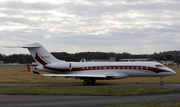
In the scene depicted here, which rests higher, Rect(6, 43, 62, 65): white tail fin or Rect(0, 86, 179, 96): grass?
Rect(6, 43, 62, 65): white tail fin

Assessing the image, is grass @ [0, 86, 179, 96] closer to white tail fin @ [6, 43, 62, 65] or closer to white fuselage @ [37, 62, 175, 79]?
white fuselage @ [37, 62, 175, 79]

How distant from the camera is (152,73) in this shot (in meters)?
31.0

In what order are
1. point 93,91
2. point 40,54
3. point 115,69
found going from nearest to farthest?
point 93,91 → point 115,69 → point 40,54

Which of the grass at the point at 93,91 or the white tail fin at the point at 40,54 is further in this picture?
the white tail fin at the point at 40,54

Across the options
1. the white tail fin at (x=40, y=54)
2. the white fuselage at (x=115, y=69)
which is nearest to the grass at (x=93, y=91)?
the white fuselage at (x=115, y=69)

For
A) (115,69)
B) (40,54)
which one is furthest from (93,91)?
(40,54)

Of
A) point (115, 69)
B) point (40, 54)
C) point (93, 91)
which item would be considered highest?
point (40, 54)

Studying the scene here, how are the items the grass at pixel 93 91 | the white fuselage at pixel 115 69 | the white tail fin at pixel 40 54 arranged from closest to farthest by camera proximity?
1. the grass at pixel 93 91
2. the white fuselage at pixel 115 69
3. the white tail fin at pixel 40 54

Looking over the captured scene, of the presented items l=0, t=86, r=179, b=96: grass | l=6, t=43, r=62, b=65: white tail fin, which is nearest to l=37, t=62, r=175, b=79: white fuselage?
l=6, t=43, r=62, b=65: white tail fin

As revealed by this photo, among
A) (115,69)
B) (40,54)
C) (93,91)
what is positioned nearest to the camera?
(93,91)

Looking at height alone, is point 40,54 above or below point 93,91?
above

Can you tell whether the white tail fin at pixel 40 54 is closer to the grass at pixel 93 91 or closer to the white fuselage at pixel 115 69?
the white fuselage at pixel 115 69

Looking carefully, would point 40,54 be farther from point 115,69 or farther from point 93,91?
point 93,91

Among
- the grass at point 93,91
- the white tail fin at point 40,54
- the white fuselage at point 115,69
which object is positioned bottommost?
the grass at point 93,91
